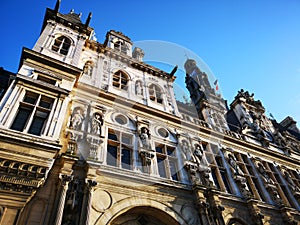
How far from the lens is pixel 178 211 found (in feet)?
30.3

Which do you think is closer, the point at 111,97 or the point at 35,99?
the point at 35,99

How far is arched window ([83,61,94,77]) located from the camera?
13.5 m

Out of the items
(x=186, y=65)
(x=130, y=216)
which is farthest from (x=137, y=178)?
(x=186, y=65)

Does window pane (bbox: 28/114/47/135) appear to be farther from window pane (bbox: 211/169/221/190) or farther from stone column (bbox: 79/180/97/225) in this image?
window pane (bbox: 211/169/221/190)

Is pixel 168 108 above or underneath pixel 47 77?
above

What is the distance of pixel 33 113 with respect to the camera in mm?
8312

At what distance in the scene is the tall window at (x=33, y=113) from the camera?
26.1ft

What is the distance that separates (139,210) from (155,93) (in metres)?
9.05

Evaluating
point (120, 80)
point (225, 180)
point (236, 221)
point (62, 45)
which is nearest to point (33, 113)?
point (62, 45)

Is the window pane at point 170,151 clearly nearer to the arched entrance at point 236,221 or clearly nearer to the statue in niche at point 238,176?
the statue in niche at point 238,176

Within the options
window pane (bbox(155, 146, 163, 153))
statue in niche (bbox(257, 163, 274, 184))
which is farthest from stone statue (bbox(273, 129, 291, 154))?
window pane (bbox(155, 146, 163, 153))

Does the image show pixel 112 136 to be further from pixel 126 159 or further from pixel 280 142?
pixel 280 142

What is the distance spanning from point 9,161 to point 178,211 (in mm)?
6795

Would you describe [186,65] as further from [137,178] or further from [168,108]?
[137,178]
